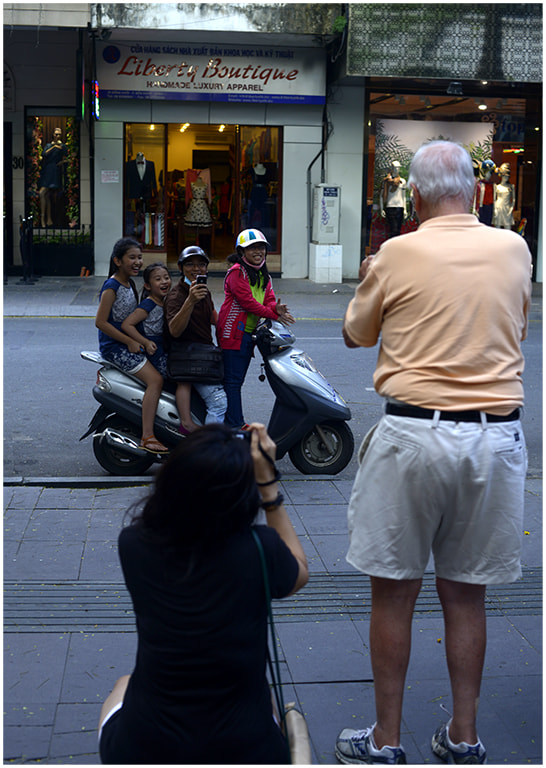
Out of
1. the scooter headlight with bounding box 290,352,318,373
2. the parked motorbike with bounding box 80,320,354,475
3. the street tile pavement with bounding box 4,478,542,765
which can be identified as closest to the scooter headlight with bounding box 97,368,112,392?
the parked motorbike with bounding box 80,320,354,475

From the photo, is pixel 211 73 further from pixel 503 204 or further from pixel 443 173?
pixel 443 173

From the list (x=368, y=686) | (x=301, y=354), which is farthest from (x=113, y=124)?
(x=368, y=686)

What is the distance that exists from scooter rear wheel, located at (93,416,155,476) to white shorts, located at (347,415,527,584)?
3.68m

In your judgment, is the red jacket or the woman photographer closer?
the woman photographer

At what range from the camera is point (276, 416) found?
6.48m

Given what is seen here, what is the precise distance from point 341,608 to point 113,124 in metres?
16.2

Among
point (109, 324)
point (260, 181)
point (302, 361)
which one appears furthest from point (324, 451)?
point (260, 181)

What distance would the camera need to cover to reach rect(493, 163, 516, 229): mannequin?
20859 millimetres

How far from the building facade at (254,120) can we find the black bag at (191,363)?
12.4 meters

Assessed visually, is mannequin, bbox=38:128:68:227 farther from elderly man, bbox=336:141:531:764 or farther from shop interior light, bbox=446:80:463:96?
elderly man, bbox=336:141:531:764

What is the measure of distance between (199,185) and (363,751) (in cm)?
1797

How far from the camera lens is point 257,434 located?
2514 millimetres

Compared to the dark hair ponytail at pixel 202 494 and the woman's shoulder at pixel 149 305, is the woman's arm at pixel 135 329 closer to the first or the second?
the woman's shoulder at pixel 149 305

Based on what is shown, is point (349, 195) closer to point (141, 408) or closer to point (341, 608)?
point (141, 408)
